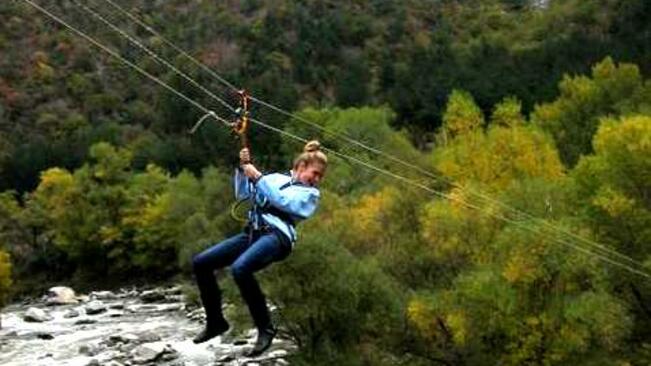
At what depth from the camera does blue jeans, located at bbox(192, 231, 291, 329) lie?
10.6m

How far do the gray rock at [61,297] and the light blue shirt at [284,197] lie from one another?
194 feet

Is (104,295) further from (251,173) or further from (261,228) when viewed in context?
(251,173)

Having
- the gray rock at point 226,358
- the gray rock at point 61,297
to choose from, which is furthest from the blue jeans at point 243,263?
the gray rock at point 61,297

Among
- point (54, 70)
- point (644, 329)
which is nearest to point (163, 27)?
point (54, 70)

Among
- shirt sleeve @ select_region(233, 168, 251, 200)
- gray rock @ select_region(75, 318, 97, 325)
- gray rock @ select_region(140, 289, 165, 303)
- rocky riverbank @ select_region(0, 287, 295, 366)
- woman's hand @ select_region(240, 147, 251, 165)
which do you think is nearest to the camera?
woman's hand @ select_region(240, 147, 251, 165)

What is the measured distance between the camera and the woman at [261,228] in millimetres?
10648

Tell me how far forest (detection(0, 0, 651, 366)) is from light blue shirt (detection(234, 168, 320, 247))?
2.99 m

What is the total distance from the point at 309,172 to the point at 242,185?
2.98ft

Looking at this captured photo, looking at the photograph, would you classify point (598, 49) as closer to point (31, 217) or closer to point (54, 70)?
point (31, 217)

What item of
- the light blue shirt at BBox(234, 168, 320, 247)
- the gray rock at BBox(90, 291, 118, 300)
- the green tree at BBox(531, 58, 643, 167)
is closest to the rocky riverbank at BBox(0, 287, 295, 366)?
the gray rock at BBox(90, 291, 118, 300)

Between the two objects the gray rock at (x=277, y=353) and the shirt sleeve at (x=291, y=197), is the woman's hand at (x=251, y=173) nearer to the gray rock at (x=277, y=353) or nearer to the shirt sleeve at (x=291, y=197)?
the shirt sleeve at (x=291, y=197)

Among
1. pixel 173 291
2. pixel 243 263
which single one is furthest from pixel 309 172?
pixel 173 291

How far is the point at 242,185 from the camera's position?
11.2 metres

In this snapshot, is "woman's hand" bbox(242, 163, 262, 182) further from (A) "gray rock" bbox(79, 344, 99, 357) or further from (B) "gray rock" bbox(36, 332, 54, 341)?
(B) "gray rock" bbox(36, 332, 54, 341)
